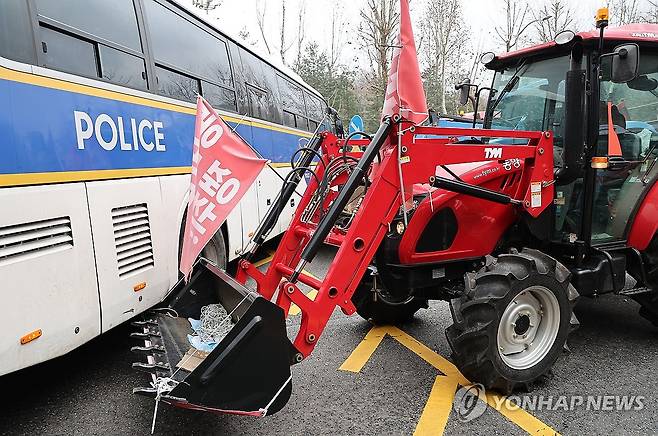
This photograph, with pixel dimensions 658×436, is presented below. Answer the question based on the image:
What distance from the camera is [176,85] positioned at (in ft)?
15.6

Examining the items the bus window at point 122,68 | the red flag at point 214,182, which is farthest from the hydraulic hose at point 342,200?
the bus window at point 122,68

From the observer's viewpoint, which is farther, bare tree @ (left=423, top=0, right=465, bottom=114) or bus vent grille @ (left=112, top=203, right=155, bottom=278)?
bare tree @ (left=423, top=0, right=465, bottom=114)

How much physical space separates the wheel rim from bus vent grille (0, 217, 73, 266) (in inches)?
119

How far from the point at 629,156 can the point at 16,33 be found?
4.62 meters

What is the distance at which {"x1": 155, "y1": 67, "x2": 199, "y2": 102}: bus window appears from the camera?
14.6ft

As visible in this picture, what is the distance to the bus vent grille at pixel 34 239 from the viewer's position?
2.65 m

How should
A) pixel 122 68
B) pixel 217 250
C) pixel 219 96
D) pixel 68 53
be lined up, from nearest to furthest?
pixel 68 53, pixel 122 68, pixel 217 250, pixel 219 96

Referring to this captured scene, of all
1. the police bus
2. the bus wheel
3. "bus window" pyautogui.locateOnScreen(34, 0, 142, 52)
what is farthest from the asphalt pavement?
"bus window" pyautogui.locateOnScreen(34, 0, 142, 52)

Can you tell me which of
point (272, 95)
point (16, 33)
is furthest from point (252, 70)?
point (16, 33)

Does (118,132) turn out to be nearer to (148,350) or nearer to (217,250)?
(148,350)

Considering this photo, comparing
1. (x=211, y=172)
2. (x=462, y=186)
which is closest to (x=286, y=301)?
(x=211, y=172)

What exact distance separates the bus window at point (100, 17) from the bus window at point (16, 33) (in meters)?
0.18
